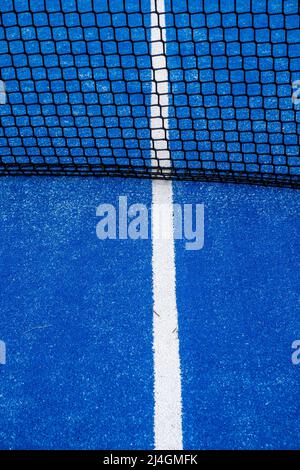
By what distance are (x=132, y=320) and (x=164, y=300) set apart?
21 cm

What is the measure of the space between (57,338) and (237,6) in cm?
345

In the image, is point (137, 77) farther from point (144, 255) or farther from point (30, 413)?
point (30, 413)

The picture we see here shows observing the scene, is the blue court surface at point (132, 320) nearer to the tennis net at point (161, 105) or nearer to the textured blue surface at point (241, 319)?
the textured blue surface at point (241, 319)

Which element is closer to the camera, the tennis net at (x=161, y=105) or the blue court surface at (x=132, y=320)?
the blue court surface at (x=132, y=320)

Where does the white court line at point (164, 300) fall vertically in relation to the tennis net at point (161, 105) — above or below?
below

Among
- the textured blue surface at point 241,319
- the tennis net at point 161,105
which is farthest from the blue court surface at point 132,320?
the tennis net at point 161,105

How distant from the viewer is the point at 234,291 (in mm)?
4039

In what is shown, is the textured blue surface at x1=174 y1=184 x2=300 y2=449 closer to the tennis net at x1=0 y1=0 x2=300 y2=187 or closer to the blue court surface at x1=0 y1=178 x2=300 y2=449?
the blue court surface at x1=0 y1=178 x2=300 y2=449

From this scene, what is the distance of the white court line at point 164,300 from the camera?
3.51 metres

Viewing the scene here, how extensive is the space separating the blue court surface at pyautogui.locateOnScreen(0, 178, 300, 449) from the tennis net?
0.55 ft

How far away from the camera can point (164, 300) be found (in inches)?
157

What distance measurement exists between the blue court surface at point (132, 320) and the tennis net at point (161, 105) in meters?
0.17

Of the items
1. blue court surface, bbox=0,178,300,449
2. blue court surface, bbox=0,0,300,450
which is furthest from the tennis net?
blue court surface, bbox=0,178,300,449

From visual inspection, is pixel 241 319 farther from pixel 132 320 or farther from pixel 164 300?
pixel 132 320
